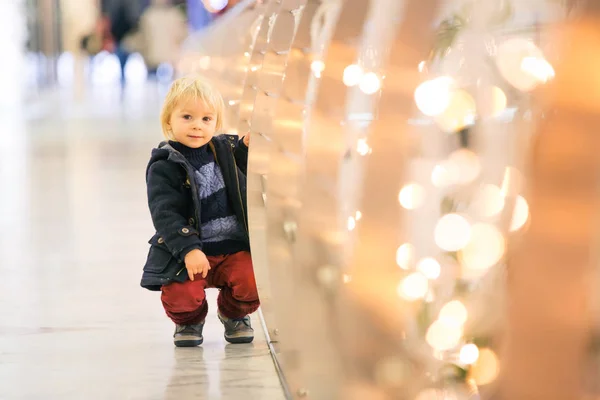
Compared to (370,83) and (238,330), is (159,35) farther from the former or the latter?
(370,83)

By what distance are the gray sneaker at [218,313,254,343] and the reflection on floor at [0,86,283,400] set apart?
32 millimetres

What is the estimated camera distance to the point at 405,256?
5.14 ft

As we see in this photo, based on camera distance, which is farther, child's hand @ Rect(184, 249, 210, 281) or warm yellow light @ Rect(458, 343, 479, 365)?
child's hand @ Rect(184, 249, 210, 281)

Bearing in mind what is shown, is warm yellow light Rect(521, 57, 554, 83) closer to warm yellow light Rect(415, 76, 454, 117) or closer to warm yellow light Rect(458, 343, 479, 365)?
warm yellow light Rect(415, 76, 454, 117)

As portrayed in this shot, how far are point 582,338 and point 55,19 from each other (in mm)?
24286

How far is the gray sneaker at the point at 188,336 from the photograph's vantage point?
2770 mm

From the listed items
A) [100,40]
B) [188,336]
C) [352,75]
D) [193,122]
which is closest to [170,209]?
[193,122]

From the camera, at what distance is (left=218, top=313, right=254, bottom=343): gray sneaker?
280cm

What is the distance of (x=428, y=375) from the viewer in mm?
1589

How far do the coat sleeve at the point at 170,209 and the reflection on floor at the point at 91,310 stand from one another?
0.97ft

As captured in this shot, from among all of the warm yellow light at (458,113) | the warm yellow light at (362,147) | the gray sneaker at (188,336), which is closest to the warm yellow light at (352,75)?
the warm yellow light at (362,147)

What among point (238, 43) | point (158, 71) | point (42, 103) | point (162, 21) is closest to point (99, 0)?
point (158, 71)

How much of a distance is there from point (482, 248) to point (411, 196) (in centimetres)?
14

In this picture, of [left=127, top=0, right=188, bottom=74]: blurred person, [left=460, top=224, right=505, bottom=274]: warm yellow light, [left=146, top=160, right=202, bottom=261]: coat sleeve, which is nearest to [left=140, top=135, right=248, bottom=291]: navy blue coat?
[left=146, top=160, right=202, bottom=261]: coat sleeve
